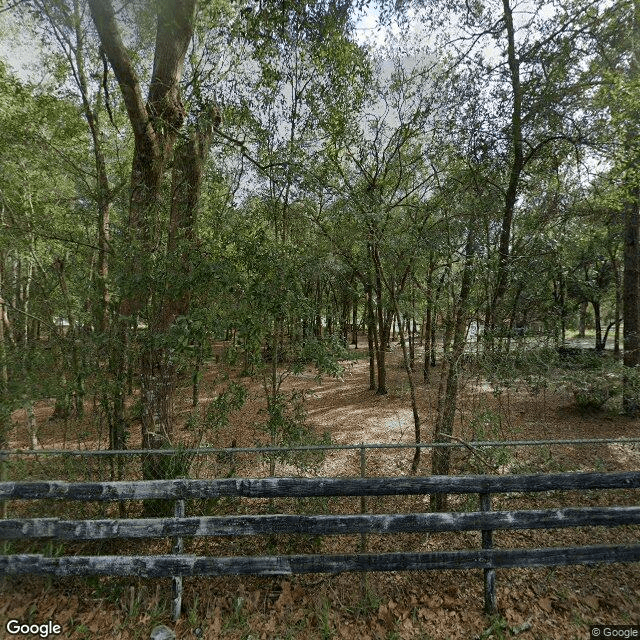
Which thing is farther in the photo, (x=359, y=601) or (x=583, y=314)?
(x=583, y=314)

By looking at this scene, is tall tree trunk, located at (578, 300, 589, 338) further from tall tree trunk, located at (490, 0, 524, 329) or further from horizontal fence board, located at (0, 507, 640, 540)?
horizontal fence board, located at (0, 507, 640, 540)

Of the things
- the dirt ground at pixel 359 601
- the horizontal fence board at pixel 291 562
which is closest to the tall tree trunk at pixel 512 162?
the dirt ground at pixel 359 601

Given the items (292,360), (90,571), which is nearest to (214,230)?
(292,360)

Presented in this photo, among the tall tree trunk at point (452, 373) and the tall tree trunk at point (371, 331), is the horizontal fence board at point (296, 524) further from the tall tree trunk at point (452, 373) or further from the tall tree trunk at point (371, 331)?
the tall tree trunk at point (371, 331)

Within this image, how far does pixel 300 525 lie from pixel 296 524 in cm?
4

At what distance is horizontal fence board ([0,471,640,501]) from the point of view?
3125 mm

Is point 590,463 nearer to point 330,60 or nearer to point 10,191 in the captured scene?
point 330,60

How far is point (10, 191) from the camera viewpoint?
9.30 m

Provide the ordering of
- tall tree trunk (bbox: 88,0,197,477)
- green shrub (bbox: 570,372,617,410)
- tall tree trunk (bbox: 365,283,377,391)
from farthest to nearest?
tall tree trunk (bbox: 365,283,377,391) < green shrub (bbox: 570,372,617,410) < tall tree trunk (bbox: 88,0,197,477)

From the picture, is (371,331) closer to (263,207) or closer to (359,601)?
(263,207)

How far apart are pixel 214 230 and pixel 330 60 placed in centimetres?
497

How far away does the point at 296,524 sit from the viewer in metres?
3.08

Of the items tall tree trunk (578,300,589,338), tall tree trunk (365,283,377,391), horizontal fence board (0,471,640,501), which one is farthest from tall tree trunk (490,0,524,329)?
tall tree trunk (365,283,377,391)

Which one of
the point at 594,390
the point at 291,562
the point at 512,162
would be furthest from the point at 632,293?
the point at 291,562
